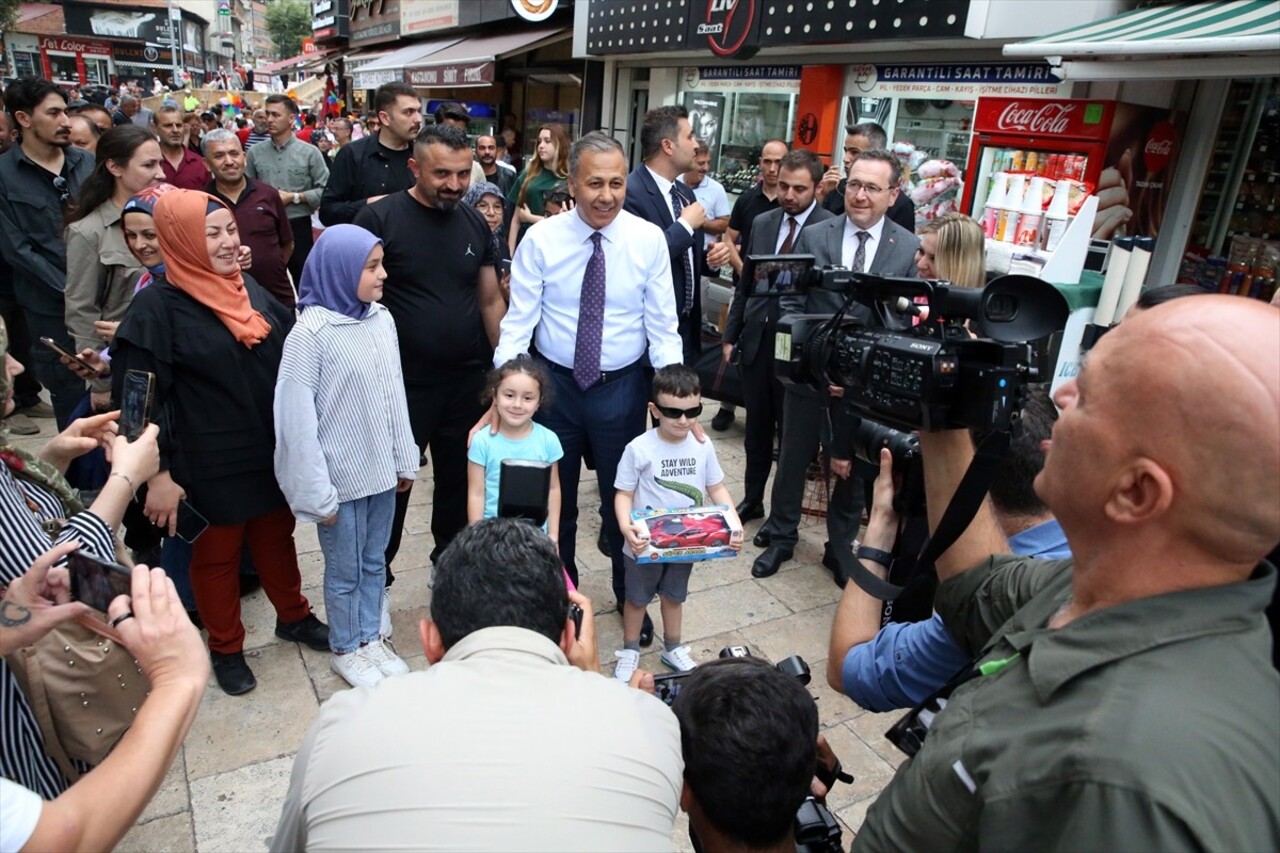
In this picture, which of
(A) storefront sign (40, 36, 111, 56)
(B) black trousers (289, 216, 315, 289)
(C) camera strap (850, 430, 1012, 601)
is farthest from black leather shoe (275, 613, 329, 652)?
(A) storefront sign (40, 36, 111, 56)

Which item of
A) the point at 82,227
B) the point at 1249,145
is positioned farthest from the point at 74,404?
the point at 1249,145

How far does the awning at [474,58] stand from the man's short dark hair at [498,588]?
37.8 feet

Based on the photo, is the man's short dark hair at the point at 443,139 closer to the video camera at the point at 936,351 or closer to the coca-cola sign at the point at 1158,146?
the video camera at the point at 936,351

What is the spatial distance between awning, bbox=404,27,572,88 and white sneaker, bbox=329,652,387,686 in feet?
34.4

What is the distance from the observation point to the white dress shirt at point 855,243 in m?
3.83

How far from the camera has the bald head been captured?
0.88 metres

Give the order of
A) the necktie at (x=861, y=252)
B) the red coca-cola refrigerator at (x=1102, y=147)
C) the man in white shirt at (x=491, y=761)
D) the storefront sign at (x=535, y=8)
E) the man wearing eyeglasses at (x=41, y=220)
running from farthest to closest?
the storefront sign at (x=535, y=8) → the red coca-cola refrigerator at (x=1102, y=147) → the man wearing eyeglasses at (x=41, y=220) → the necktie at (x=861, y=252) → the man in white shirt at (x=491, y=761)

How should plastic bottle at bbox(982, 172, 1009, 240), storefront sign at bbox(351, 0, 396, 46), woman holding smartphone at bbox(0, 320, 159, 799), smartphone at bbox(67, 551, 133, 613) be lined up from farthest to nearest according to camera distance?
storefront sign at bbox(351, 0, 396, 46) < plastic bottle at bbox(982, 172, 1009, 240) < woman holding smartphone at bbox(0, 320, 159, 799) < smartphone at bbox(67, 551, 133, 613)

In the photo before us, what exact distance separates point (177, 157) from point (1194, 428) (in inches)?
268

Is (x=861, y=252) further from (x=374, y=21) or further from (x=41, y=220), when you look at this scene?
(x=374, y=21)

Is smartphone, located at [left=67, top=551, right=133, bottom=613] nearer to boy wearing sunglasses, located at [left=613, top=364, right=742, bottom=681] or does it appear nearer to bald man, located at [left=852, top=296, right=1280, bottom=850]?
bald man, located at [left=852, top=296, right=1280, bottom=850]

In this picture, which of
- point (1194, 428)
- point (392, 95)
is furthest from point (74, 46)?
point (1194, 428)

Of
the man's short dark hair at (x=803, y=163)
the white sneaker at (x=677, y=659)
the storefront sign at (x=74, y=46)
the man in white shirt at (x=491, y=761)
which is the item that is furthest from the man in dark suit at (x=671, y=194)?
the storefront sign at (x=74, y=46)

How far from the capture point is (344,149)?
503 centimetres
